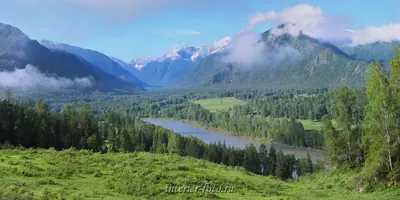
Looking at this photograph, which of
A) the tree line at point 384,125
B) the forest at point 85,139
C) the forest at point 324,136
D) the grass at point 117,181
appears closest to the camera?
the grass at point 117,181

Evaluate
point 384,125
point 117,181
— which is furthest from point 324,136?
point 117,181

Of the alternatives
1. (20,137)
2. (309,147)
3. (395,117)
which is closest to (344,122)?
(395,117)

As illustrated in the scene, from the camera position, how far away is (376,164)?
1259 inches

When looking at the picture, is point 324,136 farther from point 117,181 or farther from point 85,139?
point 85,139

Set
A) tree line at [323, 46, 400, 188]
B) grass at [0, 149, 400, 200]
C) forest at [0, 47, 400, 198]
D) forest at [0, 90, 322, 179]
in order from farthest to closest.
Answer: forest at [0, 90, 322, 179], forest at [0, 47, 400, 198], tree line at [323, 46, 400, 188], grass at [0, 149, 400, 200]

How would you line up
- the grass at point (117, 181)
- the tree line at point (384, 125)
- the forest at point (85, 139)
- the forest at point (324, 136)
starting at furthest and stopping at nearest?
the forest at point (85, 139), the forest at point (324, 136), the tree line at point (384, 125), the grass at point (117, 181)

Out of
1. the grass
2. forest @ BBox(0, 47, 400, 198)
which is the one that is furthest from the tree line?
the grass

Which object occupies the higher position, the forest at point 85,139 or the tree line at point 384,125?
the tree line at point 384,125

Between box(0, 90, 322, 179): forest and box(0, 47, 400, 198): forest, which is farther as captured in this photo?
box(0, 90, 322, 179): forest

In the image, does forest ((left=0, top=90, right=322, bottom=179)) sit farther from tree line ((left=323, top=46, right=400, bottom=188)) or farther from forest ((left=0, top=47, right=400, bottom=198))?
tree line ((left=323, top=46, right=400, bottom=188))

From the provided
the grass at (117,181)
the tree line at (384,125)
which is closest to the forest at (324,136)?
the tree line at (384,125)

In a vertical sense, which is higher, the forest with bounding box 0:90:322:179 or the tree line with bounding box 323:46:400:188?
the tree line with bounding box 323:46:400:188

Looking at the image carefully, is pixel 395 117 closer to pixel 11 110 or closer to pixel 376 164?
pixel 376 164

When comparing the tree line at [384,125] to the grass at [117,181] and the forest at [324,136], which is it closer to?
the forest at [324,136]
